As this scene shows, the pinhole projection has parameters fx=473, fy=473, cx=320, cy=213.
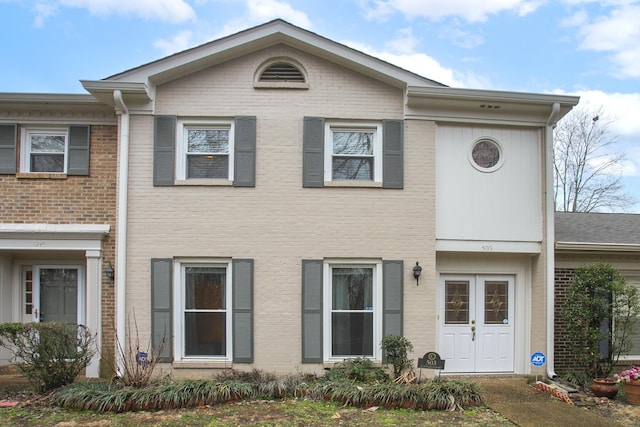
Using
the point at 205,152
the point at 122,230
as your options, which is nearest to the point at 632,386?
the point at 205,152

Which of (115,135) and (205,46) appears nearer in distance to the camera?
(205,46)

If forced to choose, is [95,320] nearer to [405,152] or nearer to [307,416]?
[307,416]

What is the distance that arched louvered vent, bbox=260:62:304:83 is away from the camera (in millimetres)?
9250

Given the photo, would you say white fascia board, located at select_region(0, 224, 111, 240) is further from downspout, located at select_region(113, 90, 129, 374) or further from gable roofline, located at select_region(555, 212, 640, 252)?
gable roofline, located at select_region(555, 212, 640, 252)

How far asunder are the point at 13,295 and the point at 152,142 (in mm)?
4346

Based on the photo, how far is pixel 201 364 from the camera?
872 centimetres

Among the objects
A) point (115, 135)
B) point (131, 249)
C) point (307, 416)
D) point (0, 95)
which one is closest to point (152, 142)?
point (115, 135)

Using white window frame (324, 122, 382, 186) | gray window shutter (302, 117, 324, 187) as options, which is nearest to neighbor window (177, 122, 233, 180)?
gray window shutter (302, 117, 324, 187)

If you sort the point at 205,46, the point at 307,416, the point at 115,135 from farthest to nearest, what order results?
the point at 115,135, the point at 205,46, the point at 307,416

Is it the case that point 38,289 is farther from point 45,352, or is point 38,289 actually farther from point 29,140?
point 29,140

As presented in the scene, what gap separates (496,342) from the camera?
31.4ft

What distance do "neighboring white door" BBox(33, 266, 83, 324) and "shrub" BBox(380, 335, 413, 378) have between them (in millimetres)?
6279

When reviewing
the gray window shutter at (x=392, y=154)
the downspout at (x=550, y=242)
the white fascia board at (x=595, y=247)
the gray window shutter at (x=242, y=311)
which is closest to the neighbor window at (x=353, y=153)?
the gray window shutter at (x=392, y=154)

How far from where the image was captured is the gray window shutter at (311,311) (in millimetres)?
8773
